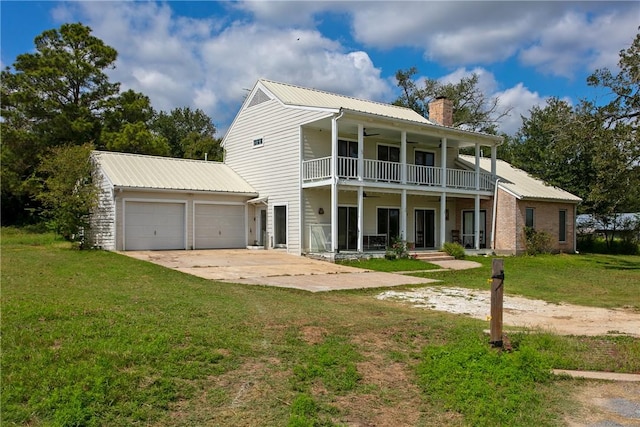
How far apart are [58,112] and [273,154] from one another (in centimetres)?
1644

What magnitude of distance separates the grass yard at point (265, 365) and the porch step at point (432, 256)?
12.6 m

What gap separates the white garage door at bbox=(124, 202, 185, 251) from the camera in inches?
837

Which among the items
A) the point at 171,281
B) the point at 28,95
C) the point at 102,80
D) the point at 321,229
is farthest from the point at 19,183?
the point at 171,281

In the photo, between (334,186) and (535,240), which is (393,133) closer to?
(334,186)

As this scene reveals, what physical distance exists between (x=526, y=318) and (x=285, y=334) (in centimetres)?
493

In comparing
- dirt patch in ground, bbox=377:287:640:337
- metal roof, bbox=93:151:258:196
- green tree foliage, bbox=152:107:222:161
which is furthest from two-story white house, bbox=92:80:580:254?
green tree foliage, bbox=152:107:222:161

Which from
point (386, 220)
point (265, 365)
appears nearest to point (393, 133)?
point (386, 220)

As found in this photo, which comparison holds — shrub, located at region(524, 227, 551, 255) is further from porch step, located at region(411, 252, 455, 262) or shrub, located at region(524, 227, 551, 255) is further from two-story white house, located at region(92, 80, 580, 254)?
porch step, located at region(411, 252, 455, 262)

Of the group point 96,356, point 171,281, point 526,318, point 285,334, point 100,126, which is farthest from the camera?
point 100,126

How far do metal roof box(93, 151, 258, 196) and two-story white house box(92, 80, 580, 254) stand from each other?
15 cm

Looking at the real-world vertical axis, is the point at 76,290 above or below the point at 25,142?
below

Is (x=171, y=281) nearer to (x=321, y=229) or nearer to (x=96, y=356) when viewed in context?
(x=96, y=356)

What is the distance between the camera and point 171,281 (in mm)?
12375

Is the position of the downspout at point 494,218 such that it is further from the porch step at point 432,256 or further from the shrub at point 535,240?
the porch step at point 432,256
